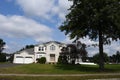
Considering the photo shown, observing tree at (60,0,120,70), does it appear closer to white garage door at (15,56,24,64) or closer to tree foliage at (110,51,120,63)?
white garage door at (15,56,24,64)

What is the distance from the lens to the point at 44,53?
8919 cm

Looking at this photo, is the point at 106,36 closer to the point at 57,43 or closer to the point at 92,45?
the point at 92,45

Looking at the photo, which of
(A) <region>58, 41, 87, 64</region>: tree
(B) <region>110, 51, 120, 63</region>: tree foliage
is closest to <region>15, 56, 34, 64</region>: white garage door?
(A) <region>58, 41, 87, 64</region>: tree

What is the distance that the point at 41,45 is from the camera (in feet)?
299

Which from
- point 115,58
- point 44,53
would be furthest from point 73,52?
point 115,58

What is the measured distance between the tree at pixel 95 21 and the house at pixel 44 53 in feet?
136

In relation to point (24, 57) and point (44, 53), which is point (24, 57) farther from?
point (44, 53)

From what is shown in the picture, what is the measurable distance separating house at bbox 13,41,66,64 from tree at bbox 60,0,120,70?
4141cm

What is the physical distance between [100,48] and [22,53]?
5375cm

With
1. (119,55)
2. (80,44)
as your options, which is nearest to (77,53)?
(80,44)

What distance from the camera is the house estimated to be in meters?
87.8

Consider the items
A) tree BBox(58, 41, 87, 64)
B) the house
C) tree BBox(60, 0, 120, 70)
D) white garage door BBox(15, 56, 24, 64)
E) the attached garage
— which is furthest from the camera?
white garage door BBox(15, 56, 24, 64)

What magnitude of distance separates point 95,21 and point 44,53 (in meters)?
48.9

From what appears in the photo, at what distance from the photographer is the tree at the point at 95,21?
136 feet
